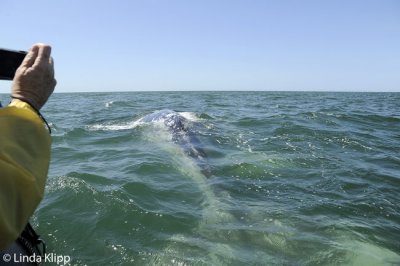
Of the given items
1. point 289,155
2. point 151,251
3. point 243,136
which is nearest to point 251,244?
point 151,251

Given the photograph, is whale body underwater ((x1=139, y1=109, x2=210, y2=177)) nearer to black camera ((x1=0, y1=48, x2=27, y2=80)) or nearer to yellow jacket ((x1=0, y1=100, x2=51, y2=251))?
black camera ((x1=0, y1=48, x2=27, y2=80))

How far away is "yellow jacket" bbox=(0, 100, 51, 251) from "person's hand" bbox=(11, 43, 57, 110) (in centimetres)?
20

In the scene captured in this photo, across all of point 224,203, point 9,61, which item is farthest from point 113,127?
point 9,61

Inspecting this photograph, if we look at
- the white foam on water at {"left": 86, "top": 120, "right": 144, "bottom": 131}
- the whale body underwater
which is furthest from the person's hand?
the white foam on water at {"left": 86, "top": 120, "right": 144, "bottom": 131}

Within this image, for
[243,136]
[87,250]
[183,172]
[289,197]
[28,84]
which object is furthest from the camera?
[243,136]

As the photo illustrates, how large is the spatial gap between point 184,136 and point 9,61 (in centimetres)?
811

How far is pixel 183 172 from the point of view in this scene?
698cm

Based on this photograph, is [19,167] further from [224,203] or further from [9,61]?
[224,203]

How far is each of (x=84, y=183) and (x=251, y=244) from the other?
2.98m

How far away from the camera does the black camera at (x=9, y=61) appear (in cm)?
188

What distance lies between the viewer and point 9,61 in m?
1.89

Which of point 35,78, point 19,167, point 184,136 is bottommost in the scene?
point 184,136

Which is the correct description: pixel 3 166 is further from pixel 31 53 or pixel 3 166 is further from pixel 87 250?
pixel 87 250

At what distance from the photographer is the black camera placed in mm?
1879
